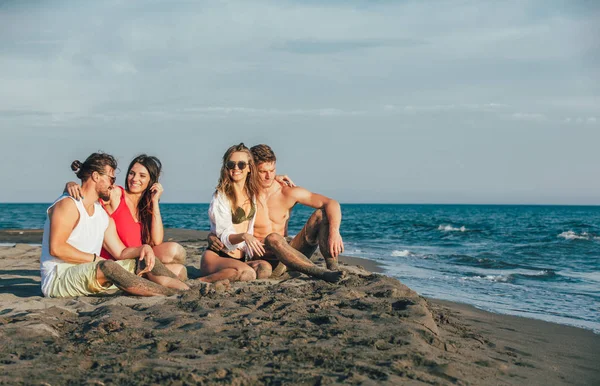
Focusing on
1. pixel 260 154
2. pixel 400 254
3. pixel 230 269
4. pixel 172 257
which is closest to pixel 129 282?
pixel 172 257

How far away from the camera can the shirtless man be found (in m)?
6.59

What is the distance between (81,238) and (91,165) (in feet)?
2.31

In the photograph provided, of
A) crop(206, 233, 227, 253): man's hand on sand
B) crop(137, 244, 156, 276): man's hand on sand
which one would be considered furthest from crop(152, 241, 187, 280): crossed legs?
crop(137, 244, 156, 276): man's hand on sand

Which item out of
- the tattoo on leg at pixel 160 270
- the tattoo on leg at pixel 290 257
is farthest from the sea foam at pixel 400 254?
the tattoo on leg at pixel 160 270

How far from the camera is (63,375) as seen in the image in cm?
327

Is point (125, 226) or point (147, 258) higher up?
point (125, 226)

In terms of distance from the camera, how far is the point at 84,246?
5633mm

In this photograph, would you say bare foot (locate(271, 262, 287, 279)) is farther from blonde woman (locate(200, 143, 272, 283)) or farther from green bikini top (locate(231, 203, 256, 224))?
green bikini top (locate(231, 203, 256, 224))

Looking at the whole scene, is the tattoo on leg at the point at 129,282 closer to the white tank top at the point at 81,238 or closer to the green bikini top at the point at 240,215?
the white tank top at the point at 81,238

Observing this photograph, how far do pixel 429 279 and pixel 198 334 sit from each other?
6.52m

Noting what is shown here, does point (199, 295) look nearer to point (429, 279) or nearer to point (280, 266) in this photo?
point (280, 266)

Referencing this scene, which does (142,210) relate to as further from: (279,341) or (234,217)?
(279,341)

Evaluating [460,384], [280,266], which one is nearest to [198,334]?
[460,384]

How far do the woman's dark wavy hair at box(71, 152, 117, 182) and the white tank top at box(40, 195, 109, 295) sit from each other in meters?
0.26
